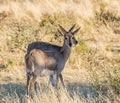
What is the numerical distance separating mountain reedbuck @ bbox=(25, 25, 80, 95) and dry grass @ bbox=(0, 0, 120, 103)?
13.0 inches

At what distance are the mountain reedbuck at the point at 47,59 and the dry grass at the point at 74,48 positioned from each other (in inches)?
13.0

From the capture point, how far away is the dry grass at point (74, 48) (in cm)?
848

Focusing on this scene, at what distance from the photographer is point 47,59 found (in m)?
9.56

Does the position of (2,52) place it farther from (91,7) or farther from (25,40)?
(91,7)

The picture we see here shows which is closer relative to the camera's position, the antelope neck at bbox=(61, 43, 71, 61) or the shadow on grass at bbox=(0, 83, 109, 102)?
the shadow on grass at bbox=(0, 83, 109, 102)

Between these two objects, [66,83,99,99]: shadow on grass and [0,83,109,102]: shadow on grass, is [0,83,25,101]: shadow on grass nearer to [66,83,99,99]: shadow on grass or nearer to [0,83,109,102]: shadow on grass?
[0,83,109,102]: shadow on grass

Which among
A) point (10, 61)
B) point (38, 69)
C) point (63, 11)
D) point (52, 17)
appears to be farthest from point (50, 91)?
point (63, 11)

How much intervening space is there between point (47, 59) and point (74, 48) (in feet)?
11.9

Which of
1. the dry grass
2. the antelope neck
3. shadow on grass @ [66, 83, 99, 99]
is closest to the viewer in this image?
the dry grass

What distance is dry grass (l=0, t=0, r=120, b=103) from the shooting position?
8477mm

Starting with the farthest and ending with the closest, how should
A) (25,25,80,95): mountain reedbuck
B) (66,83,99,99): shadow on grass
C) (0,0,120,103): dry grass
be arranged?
(66,83,99,99): shadow on grass < (25,25,80,95): mountain reedbuck < (0,0,120,103): dry grass

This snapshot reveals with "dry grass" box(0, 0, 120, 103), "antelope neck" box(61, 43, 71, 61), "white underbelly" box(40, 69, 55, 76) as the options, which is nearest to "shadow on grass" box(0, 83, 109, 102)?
"dry grass" box(0, 0, 120, 103)

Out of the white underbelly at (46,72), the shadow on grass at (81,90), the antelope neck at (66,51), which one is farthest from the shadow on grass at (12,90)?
the antelope neck at (66,51)

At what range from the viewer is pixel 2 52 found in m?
13.4
